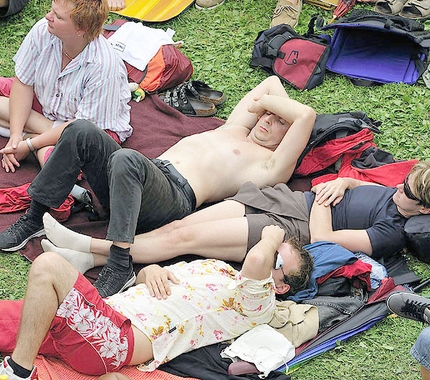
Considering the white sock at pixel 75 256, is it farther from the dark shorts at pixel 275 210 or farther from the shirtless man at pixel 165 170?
the dark shorts at pixel 275 210

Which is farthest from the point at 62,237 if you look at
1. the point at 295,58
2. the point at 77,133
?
the point at 295,58

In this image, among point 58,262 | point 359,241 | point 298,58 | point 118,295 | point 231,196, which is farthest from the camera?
point 298,58

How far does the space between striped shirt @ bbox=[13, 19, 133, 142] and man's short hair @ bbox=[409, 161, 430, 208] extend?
89.9 inches

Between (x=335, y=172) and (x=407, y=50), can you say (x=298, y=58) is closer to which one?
(x=407, y=50)

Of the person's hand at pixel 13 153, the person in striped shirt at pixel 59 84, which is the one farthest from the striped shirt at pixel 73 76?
the person's hand at pixel 13 153

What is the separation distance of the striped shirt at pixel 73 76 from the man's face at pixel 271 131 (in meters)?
1.10

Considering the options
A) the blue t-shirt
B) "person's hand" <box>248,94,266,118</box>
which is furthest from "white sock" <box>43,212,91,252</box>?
"person's hand" <box>248,94,266,118</box>

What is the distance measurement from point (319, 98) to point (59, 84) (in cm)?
240

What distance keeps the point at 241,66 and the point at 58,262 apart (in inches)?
157

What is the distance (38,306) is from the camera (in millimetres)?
4051

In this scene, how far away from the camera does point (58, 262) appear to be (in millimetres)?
4180

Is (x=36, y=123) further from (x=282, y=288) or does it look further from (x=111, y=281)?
(x=282, y=288)

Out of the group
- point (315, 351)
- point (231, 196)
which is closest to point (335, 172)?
point (231, 196)

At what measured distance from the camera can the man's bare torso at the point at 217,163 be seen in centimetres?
576
